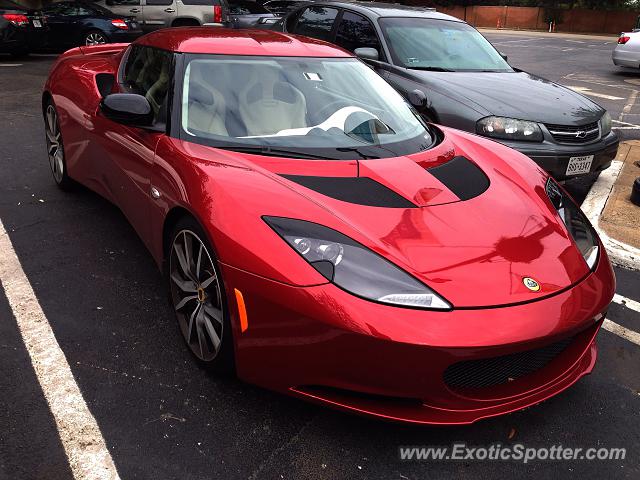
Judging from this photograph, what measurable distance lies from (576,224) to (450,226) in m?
0.79

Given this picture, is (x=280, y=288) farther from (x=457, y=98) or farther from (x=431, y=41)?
(x=431, y=41)

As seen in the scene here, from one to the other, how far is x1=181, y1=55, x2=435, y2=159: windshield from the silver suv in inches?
447

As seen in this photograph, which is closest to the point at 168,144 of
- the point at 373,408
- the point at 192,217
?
the point at 192,217

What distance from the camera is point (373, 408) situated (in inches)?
82.0

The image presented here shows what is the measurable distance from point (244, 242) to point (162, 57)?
1.68 metres

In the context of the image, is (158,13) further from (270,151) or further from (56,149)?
(270,151)

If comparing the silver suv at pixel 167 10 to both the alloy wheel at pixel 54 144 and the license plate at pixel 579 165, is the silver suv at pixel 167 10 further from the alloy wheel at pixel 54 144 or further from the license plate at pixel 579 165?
the license plate at pixel 579 165

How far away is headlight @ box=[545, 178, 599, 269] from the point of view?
2.58 metres

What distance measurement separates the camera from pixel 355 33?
6398 millimetres

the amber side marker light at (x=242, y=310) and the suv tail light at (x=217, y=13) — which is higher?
the amber side marker light at (x=242, y=310)

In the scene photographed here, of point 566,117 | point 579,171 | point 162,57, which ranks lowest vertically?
point 579,171

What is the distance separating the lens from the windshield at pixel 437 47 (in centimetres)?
592

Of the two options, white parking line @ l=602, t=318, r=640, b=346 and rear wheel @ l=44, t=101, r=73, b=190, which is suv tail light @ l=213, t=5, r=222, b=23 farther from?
white parking line @ l=602, t=318, r=640, b=346

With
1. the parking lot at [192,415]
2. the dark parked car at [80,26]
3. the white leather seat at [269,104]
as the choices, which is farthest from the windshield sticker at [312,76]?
the dark parked car at [80,26]
